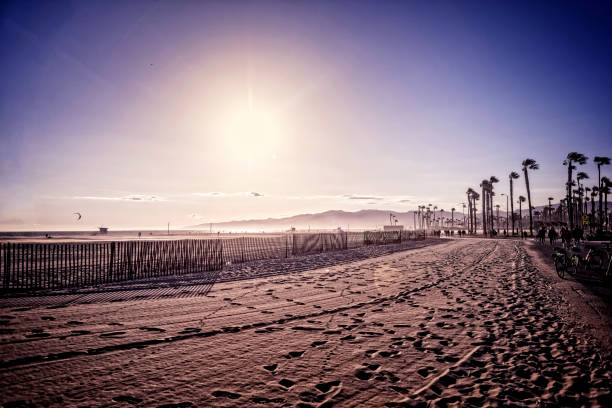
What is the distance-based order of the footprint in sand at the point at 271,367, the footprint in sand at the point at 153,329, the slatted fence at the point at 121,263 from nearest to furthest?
the footprint in sand at the point at 271,367 < the footprint in sand at the point at 153,329 < the slatted fence at the point at 121,263

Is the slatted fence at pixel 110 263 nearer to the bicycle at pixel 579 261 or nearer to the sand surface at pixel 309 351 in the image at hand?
the sand surface at pixel 309 351

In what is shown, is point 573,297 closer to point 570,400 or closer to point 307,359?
point 570,400

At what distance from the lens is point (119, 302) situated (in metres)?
7.93

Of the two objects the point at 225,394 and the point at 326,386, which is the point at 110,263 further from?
the point at 326,386

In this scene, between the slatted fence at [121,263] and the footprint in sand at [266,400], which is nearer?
the footprint in sand at [266,400]

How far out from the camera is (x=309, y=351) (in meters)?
4.50

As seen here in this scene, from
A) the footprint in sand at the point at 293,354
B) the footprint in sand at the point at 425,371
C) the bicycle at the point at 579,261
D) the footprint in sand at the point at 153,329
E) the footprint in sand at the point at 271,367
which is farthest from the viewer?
the bicycle at the point at 579,261

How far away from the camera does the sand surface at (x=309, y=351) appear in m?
3.26

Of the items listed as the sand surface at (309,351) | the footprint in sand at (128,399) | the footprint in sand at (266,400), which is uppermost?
the footprint in sand at (128,399)

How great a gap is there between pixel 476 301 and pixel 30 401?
337 inches

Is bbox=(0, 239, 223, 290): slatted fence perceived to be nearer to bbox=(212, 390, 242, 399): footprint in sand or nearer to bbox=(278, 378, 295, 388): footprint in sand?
bbox=(212, 390, 242, 399): footprint in sand

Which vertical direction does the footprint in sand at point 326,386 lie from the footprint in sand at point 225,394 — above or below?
below

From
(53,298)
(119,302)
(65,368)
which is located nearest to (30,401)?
(65,368)

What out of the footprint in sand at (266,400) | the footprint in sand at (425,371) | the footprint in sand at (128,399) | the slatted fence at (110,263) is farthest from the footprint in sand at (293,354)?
the slatted fence at (110,263)
